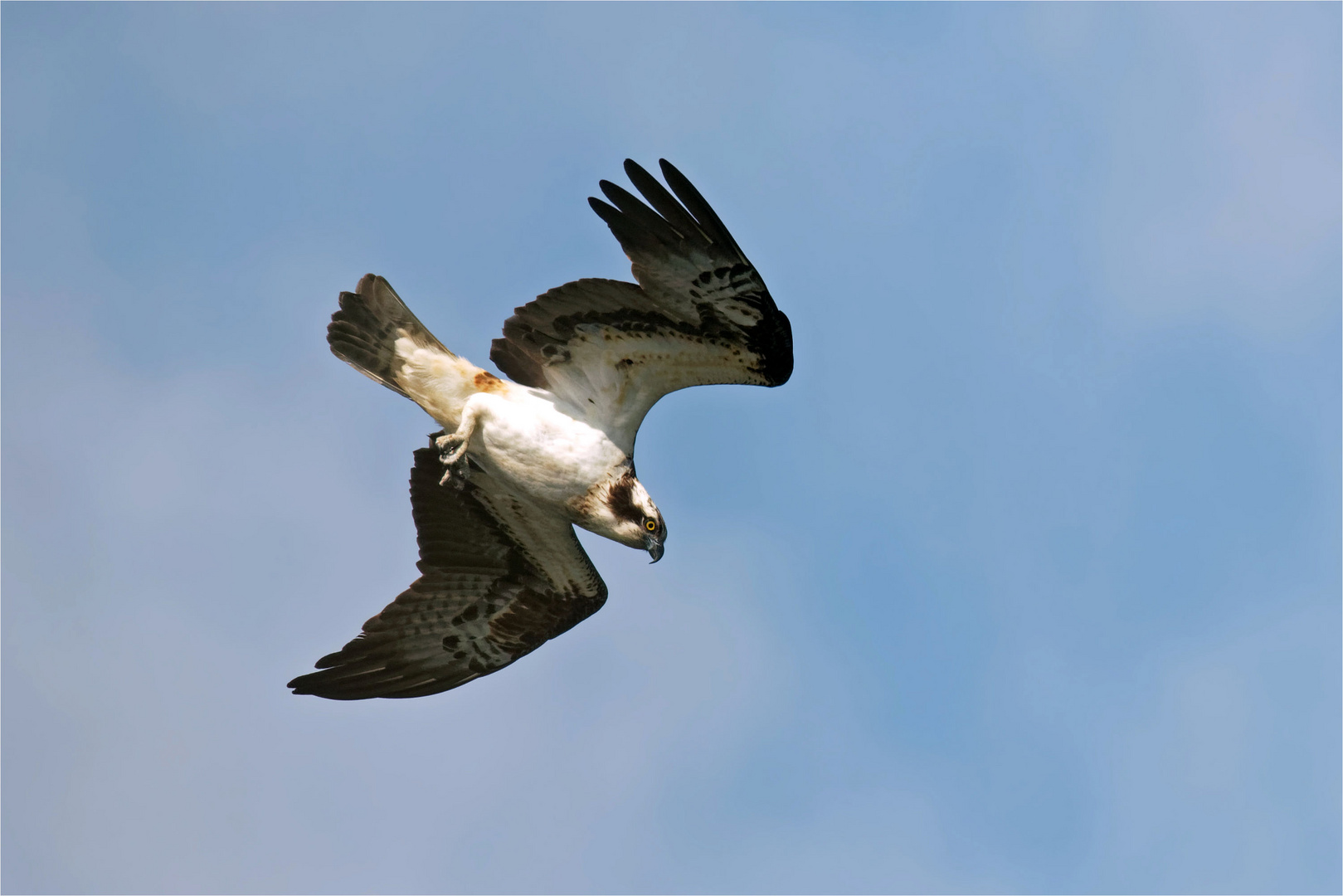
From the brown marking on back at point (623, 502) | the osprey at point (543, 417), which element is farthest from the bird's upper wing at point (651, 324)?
the brown marking on back at point (623, 502)

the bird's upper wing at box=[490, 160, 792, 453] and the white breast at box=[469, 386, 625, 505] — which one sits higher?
the bird's upper wing at box=[490, 160, 792, 453]

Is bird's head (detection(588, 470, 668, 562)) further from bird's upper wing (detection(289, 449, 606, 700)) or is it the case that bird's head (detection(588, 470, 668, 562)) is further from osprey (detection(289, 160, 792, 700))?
bird's upper wing (detection(289, 449, 606, 700))

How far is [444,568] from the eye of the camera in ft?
38.4

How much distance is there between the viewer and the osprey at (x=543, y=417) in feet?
30.9

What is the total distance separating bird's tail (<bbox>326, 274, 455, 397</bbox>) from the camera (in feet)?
34.4

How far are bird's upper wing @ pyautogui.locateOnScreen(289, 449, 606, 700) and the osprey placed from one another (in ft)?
0.05

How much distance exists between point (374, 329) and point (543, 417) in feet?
5.78

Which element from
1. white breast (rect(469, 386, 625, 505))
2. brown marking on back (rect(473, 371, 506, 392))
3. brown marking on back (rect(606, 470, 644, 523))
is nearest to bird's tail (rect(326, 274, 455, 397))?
brown marking on back (rect(473, 371, 506, 392))

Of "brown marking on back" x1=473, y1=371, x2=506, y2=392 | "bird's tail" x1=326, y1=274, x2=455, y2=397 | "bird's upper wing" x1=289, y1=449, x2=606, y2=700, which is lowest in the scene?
"bird's upper wing" x1=289, y1=449, x2=606, y2=700

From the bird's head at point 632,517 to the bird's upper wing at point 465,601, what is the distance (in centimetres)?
123

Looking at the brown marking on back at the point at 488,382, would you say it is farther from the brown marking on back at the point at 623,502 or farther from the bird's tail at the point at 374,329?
the brown marking on back at the point at 623,502

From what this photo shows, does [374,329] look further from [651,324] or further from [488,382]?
[651,324]

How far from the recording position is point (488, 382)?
33.9 ft

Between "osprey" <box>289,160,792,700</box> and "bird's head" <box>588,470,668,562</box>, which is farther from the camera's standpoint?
"bird's head" <box>588,470,668,562</box>
